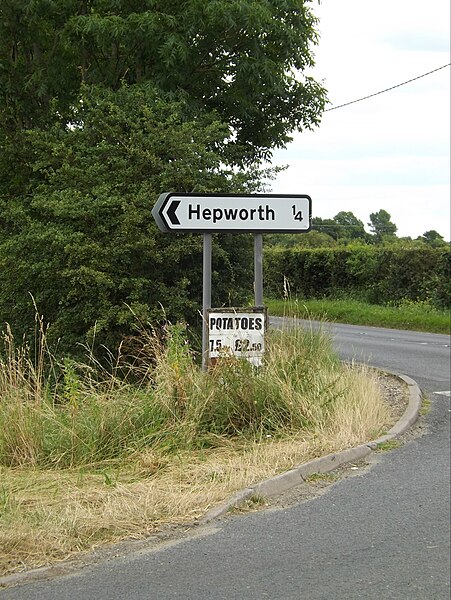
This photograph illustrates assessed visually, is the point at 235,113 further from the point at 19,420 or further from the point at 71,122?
the point at 19,420

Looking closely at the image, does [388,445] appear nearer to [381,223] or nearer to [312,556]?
[312,556]

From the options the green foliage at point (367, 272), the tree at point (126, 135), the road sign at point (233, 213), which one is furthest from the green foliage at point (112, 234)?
the green foliage at point (367, 272)

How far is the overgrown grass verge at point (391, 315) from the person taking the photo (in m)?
23.0

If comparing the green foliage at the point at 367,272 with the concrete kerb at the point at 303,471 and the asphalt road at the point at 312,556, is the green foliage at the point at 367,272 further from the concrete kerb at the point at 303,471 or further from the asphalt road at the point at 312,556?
the asphalt road at the point at 312,556

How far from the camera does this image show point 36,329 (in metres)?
10.9

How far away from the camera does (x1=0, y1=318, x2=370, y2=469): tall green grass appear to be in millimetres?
6648

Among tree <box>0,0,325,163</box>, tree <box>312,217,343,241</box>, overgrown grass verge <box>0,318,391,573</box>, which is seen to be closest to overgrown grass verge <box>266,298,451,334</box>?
tree <box>0,0,325,163</box>

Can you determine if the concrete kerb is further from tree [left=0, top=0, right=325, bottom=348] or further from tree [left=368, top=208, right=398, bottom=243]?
tree [left=368, top=208, right=398, bottom=243]

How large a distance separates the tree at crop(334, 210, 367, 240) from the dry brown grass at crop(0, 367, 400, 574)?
7065cm

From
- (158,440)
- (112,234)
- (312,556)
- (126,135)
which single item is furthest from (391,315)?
(312,556)

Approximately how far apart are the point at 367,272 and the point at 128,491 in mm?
23750

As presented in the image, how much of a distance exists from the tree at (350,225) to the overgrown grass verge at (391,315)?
1967 inches

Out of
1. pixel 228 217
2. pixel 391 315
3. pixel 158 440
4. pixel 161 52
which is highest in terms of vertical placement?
pixel 161 52

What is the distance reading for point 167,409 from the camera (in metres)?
7.34
